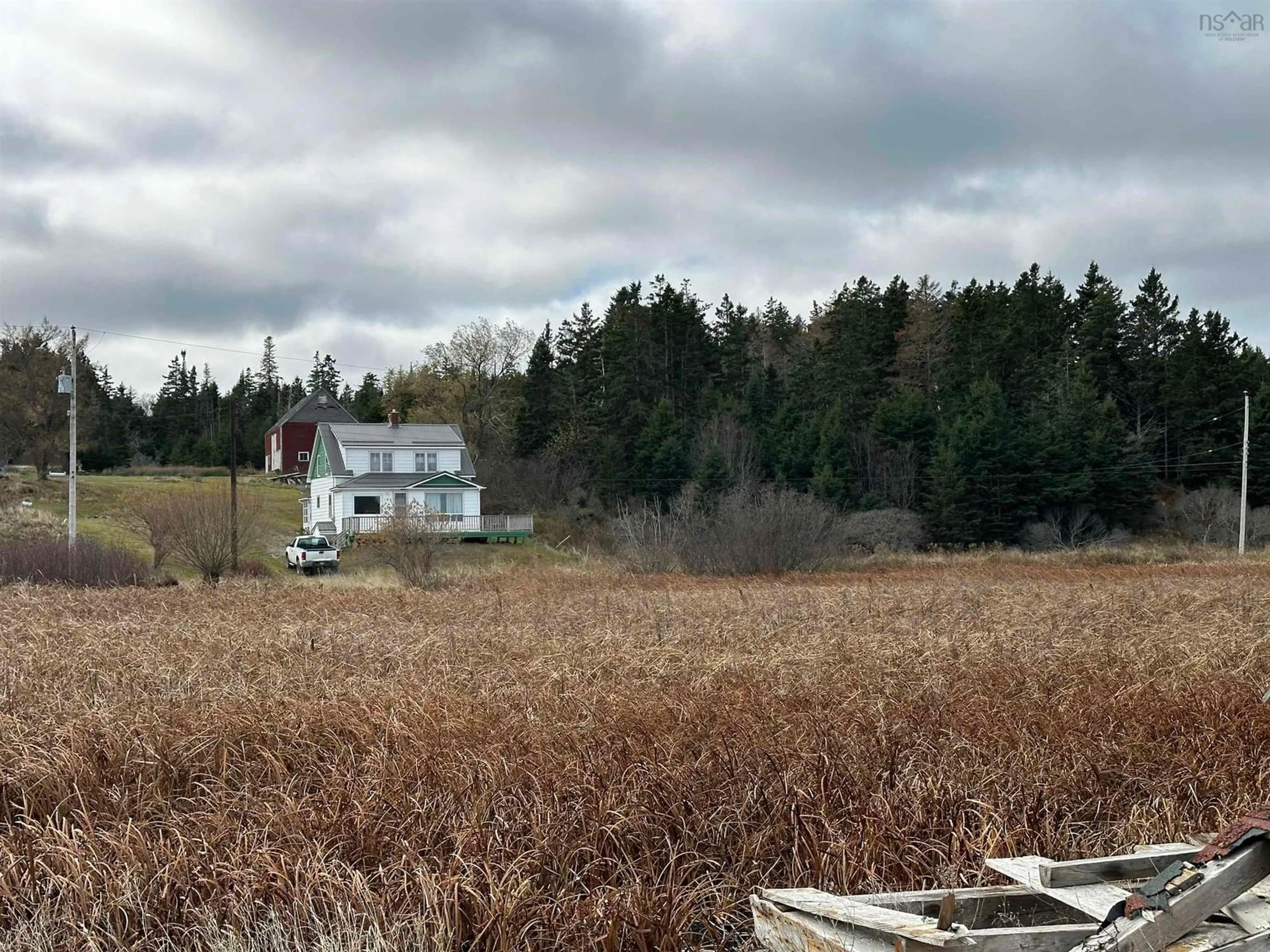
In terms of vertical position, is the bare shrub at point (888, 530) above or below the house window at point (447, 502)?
below

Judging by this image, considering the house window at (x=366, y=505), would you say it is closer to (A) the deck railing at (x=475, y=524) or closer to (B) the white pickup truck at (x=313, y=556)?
(A) the deck railing at (x=475, y=524)

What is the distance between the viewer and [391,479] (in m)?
47.2

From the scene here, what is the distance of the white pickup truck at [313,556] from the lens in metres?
33.8

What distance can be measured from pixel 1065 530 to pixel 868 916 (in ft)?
152

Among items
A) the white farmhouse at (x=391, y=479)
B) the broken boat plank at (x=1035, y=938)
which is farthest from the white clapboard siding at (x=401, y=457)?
the broken boat plank at (x=1035, y=938)

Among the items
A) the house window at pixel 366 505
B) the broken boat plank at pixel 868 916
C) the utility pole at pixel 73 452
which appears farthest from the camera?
the house window at pixel 366 505

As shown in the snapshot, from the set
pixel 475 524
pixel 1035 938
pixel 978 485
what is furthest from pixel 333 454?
pixel 1035 938

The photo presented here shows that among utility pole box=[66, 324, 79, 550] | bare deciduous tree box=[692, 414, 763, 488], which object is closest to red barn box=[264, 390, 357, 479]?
bare deciduous tree box=[692, 414, 763, 488]

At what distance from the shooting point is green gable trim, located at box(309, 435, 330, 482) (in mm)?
48500

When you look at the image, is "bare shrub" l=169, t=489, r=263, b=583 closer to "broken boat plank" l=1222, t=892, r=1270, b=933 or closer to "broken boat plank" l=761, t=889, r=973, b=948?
"broken boat plank" l=761, t=889, r=973, b=948

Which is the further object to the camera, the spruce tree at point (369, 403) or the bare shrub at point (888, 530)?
the spruce tree at point (369, 403)

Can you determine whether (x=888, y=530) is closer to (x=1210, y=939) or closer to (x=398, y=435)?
(x=398, y=435)

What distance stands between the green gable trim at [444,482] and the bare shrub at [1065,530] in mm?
25217

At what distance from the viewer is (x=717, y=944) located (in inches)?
168
